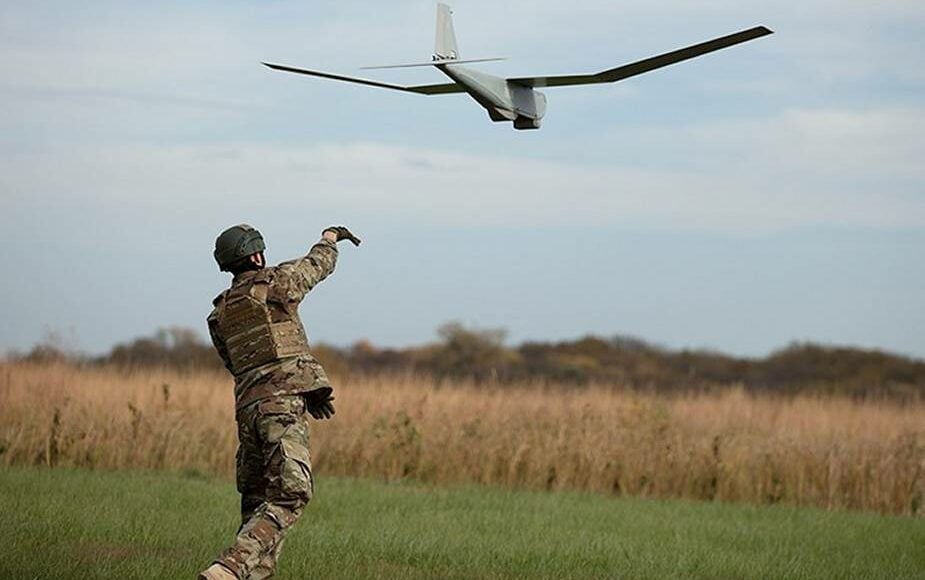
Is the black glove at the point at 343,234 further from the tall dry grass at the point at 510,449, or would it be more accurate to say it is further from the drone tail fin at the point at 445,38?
the tall dry grass at the point at 510,449

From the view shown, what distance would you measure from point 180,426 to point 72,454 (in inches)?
55.7

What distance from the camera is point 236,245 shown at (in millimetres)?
8961

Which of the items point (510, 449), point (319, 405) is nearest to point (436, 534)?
point (319, 405)

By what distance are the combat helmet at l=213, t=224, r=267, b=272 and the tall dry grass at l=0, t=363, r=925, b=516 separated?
31.6 feet

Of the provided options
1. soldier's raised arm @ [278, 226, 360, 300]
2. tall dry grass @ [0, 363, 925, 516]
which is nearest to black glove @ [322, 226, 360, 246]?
soldier's raised arm @ [278, 226, 360, 300]

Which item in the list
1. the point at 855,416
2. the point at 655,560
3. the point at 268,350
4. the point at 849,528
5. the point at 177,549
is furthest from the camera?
the point at 855,416

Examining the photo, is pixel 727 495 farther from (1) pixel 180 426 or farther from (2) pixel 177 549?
(2) pixel 177 549

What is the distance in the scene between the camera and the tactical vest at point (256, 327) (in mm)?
8938

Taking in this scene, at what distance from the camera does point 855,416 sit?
77.4 feet

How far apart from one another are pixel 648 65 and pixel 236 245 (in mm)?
2683

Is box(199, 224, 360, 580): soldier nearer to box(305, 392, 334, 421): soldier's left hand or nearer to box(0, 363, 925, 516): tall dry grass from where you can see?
box(305, 392, 334, 421): soldier's left hand

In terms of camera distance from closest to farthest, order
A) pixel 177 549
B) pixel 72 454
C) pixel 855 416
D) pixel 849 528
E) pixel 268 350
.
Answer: pixel 268 350
pixel 177 549
pixel 849 528
pixel 72 454
pixel 855 416

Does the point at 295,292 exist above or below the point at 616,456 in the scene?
above

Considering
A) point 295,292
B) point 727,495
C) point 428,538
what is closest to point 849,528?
point 727,495
